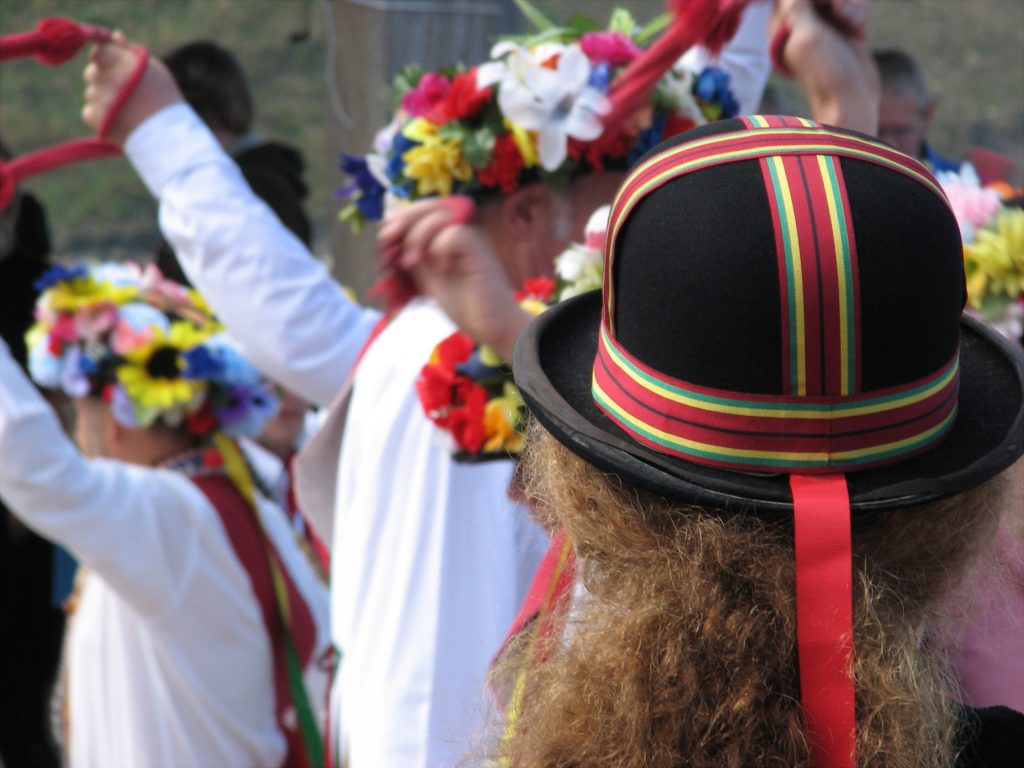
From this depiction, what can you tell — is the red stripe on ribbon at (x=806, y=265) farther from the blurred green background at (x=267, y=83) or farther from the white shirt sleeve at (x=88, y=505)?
the blurred green background at (x=267, y=83)

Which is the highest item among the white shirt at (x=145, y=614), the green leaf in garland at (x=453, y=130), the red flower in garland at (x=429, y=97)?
the red flower in garland at (x=429, y=97)

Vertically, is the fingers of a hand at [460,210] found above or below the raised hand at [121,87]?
above

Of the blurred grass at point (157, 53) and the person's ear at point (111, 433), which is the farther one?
the blurred grass at point (157, 53)

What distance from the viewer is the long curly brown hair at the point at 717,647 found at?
0.99 m

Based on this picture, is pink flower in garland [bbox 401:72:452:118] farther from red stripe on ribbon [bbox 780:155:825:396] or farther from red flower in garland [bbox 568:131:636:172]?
red stripe on ribbon [bbox 780:155:825:396]

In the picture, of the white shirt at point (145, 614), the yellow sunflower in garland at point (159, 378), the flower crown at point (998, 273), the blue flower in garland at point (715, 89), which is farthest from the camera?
the yellow sunflower in garland at point (159, 378)

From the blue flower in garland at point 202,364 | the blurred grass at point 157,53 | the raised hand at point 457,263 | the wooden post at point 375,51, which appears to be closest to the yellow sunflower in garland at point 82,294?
the blue flower in garland at point 202,364

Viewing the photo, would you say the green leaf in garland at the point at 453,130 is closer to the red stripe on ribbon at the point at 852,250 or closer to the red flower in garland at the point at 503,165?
the red flower in garland at the point at 503,165

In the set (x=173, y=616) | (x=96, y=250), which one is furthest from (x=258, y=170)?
(x=96, y=250)

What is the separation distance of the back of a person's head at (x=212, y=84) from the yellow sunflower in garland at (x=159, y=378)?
1559mm

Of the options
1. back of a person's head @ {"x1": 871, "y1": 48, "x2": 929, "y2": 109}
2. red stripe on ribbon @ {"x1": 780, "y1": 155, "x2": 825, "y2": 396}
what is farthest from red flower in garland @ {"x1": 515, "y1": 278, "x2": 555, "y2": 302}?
back of a person's head @ {"x1": 871, "y1": 48, "x2": 929, "y2": 109}

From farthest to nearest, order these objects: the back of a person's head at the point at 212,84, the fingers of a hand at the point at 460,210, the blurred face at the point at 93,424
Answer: the back of a person's head at the point at 212,84 < the blurred face at the point at 93,424 < the fingers of a hand at the point at 460,210

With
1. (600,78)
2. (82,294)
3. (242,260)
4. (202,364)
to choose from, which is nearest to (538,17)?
(600,78)

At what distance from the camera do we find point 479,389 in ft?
7.22
